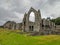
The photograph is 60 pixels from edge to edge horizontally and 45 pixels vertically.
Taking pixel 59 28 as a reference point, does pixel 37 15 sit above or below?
above

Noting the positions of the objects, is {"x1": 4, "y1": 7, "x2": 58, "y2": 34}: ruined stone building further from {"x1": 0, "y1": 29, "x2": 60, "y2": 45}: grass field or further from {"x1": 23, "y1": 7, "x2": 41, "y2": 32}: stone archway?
{"x1": 0, "y1": 29, "x2": 60, "y2": 45}: grass field

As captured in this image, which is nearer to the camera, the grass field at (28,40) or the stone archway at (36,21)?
the grass field at (28,40)

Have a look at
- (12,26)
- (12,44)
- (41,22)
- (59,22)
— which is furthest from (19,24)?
(12,44)

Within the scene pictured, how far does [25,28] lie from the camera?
8412cm

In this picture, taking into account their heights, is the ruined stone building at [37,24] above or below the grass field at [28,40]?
above

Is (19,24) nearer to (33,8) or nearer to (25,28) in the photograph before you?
(25,28)

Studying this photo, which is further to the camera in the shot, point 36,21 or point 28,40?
point 36,21

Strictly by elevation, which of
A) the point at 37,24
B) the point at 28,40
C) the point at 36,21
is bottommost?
the point at 28,40

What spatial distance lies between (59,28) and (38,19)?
437 inches

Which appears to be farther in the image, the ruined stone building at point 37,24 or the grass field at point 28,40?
the ruined stone building at point 37,24

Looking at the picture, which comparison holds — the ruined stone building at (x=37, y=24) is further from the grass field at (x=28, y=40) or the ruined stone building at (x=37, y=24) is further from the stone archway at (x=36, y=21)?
the grass field at (x=28, y=40)

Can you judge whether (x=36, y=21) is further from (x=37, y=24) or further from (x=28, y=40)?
(x=28, y=40)

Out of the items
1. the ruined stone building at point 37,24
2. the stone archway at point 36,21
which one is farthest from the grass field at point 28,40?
the stone archway at point 36,21

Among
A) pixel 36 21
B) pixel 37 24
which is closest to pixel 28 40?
pixel 37 24
